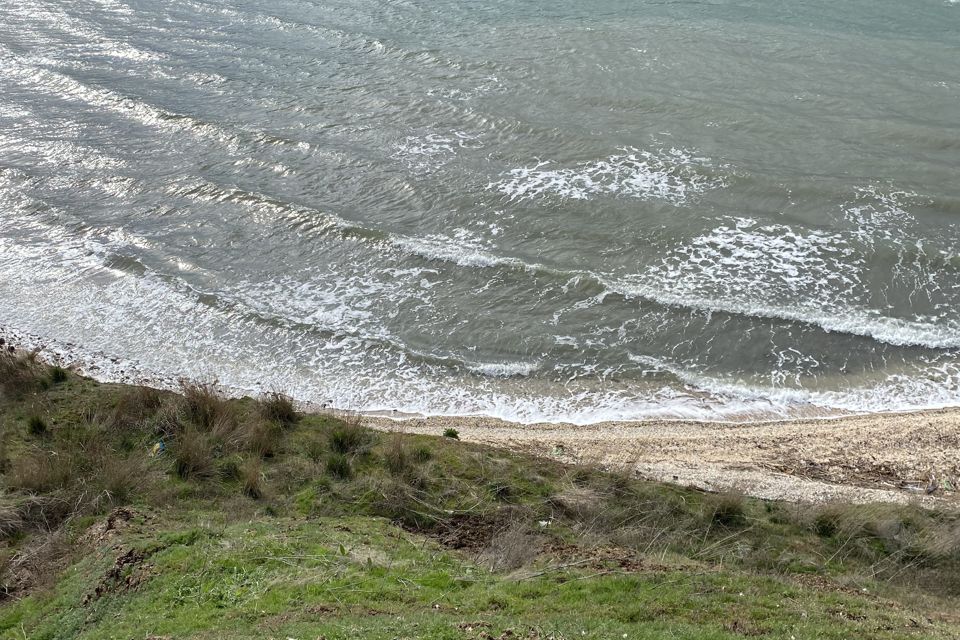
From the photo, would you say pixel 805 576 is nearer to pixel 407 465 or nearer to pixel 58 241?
pixel 407 465

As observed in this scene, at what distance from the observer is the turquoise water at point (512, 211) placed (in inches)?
648

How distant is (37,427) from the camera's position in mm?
12586

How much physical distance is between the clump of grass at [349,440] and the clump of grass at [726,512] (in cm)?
553

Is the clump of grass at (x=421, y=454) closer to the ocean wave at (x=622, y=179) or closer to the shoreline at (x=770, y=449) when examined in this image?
the shoreline at (x=770, y=449)

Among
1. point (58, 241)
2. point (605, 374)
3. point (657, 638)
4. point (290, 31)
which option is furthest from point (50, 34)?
point (657, 638)

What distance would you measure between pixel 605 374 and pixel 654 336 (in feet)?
5.81

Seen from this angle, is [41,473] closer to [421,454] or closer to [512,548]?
[421,454]

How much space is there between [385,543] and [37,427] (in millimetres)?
6784

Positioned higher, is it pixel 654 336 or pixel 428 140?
pixel 428 140

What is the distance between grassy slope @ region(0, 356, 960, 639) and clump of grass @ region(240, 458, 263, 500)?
37mm

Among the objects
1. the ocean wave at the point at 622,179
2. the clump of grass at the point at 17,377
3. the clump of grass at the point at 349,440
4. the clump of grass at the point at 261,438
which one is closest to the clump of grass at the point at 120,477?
the clump of grass at the point at 261,438

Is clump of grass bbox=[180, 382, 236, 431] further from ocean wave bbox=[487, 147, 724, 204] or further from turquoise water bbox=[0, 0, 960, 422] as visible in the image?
ocean wave bbox=[487, 147, 724, 204]

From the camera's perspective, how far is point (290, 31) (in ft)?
115

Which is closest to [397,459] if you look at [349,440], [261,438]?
[349,440]
